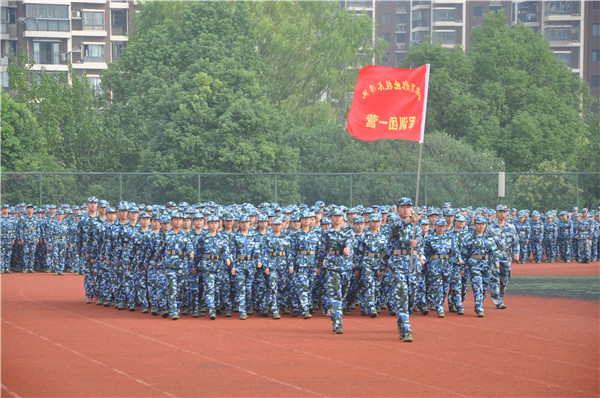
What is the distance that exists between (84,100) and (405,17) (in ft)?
252

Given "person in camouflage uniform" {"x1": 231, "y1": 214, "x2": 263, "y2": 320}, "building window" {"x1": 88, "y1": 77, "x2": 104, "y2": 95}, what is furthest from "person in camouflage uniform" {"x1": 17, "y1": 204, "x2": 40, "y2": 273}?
"building window" {"x1": 88, "y1": 77, "x2": 104, "y2": 95}

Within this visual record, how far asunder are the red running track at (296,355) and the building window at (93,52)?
6754 cm

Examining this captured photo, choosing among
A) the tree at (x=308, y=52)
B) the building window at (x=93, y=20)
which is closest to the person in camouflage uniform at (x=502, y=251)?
the tree at (x=308, y=52)

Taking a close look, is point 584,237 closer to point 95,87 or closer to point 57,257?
point 57,257

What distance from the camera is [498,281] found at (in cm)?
1762

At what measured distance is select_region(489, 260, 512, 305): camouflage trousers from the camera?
17.6 metres

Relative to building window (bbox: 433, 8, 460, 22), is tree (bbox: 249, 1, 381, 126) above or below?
below

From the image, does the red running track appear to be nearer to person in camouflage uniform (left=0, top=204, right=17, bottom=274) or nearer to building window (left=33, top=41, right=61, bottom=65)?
person in camouflage uniform (left=0, top=204, right=17, bottom=274)

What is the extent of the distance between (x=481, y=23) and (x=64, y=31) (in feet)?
173

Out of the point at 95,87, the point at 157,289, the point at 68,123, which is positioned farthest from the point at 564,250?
the point at 95,87

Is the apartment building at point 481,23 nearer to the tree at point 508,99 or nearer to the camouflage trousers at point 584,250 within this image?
the tree at point 508,99

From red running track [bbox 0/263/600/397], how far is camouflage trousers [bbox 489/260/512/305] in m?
0.56

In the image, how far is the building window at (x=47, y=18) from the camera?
7500 cm

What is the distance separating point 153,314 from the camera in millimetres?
16797
